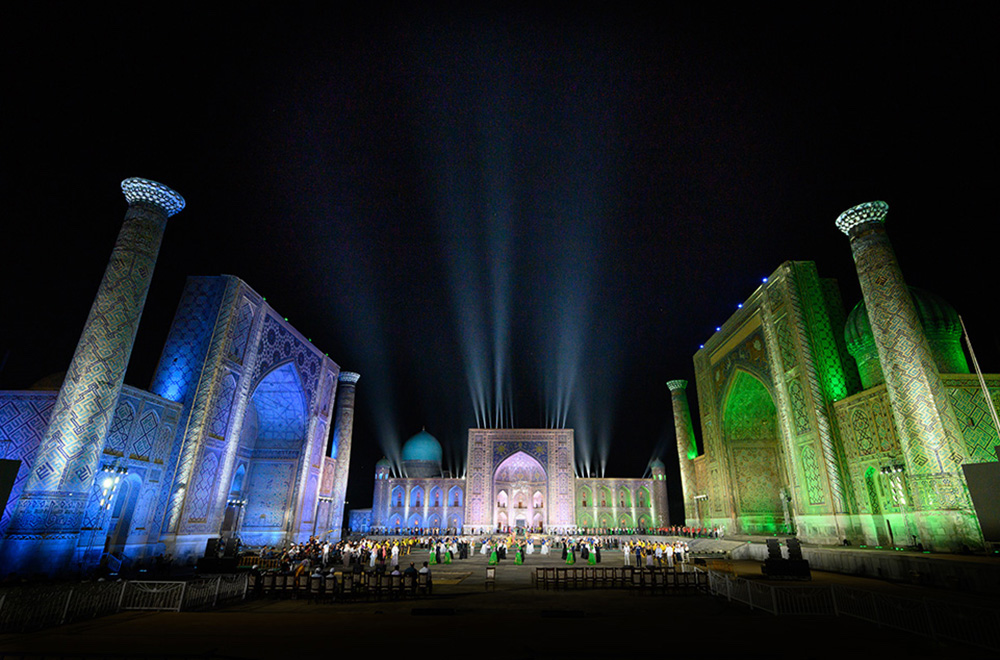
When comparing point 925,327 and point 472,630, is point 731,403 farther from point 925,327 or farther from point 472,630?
point 472,630

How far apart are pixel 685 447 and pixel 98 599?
2824 centimetres

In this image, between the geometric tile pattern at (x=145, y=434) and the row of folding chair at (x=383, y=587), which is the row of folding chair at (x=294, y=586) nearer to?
the row of folding chair at (x=383, y=587)

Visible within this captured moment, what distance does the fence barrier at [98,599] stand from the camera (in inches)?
249

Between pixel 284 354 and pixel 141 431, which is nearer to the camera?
pixel 141 431

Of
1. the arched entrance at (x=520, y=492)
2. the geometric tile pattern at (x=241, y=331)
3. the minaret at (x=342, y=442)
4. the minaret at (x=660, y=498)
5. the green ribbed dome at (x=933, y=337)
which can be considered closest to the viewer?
the green ribbed dome at (x=933, y=337)

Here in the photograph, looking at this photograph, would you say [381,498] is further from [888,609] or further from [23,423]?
[888,609]

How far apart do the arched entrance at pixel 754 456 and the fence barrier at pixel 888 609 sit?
15534mm

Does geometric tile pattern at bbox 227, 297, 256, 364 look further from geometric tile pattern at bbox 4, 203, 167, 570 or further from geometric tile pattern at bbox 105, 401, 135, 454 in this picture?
geometric tile pattern at bbox 4, 203, 167, 570

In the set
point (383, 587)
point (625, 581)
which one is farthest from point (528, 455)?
point (383, 587)

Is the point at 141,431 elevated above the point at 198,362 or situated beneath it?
situated beneath

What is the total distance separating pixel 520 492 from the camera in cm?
3831

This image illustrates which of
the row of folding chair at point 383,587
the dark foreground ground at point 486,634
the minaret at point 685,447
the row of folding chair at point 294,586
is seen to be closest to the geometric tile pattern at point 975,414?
the dark foreground ground at point 486,634

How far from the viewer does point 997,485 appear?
10398 mm

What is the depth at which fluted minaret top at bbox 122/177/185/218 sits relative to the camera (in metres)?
13.4
